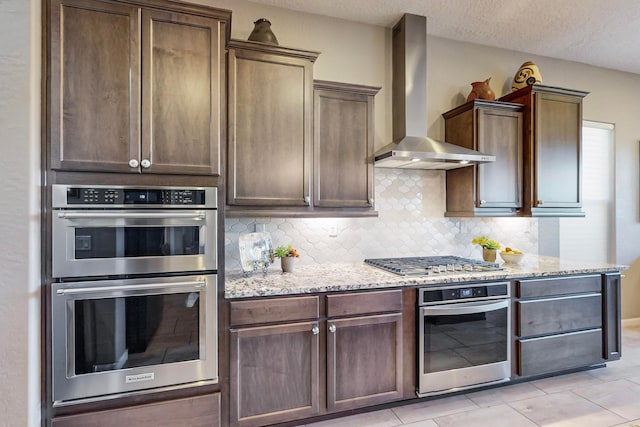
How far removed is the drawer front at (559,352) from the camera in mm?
2605

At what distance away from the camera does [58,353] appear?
1.69 m

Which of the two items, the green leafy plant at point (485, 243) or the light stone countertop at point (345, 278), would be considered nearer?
the light stone countertop at point (345, 278)

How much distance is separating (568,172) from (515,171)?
0.53 m

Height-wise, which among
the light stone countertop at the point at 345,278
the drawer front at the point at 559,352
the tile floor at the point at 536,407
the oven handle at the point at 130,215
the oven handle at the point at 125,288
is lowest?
the tile floor at the point at 536,407

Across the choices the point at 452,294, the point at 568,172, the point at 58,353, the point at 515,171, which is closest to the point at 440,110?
the point at 515,171

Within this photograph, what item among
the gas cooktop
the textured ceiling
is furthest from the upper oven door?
the textured ceiling

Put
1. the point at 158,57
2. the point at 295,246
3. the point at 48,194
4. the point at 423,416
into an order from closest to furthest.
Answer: the point at 48,194, the point at 158,57, the point at 423,416, the point at 295,246

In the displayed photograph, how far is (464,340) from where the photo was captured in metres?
2.43

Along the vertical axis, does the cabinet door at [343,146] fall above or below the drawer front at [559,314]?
above

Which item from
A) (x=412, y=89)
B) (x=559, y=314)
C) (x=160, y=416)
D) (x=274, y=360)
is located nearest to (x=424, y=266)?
(x=559, y=314)

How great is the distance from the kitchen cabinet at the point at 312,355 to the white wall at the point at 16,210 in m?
0.96

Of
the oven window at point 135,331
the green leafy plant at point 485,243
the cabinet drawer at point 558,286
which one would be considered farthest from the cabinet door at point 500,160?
the oven window at point 135,331

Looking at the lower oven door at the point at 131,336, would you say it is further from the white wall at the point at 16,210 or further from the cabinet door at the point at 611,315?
the cabinet door at the point at 611,315

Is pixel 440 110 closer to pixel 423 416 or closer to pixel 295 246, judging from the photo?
pixel 295 246
